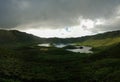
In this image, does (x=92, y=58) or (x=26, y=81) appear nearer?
(x=26, y=81)

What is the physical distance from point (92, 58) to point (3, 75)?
8553 centimetres

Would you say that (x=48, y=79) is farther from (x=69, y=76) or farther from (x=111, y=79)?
(x=111, y=79)

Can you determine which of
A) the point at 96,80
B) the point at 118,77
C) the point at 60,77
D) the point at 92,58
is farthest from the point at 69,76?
the point at 92,58

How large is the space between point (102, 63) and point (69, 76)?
39322 millimetres

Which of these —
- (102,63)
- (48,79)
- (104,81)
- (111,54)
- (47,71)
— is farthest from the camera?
(111,54)

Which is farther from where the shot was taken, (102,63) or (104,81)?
(102,63)

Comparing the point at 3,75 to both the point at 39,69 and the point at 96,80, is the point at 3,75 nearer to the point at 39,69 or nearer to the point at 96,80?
the point at 39,69

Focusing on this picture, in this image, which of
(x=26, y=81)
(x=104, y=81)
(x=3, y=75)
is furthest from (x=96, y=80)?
(x=3, y=75)

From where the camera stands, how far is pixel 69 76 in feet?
426

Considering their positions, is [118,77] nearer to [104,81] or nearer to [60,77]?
[104,81]

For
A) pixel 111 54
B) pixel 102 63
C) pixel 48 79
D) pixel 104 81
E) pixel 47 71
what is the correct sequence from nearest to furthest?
pixel 104 81 → pixel 48 79 → pixel 47 71 → pixel 102 63 → pixel 111 54

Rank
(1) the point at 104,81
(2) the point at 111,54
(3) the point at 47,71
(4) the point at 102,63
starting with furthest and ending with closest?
(2) the point at 111,54, (4) the point at 102,63, (3) the point at 47,71, (1) the point at 104,81

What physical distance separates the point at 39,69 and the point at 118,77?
194 feet

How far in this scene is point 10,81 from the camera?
10969 centimetres
